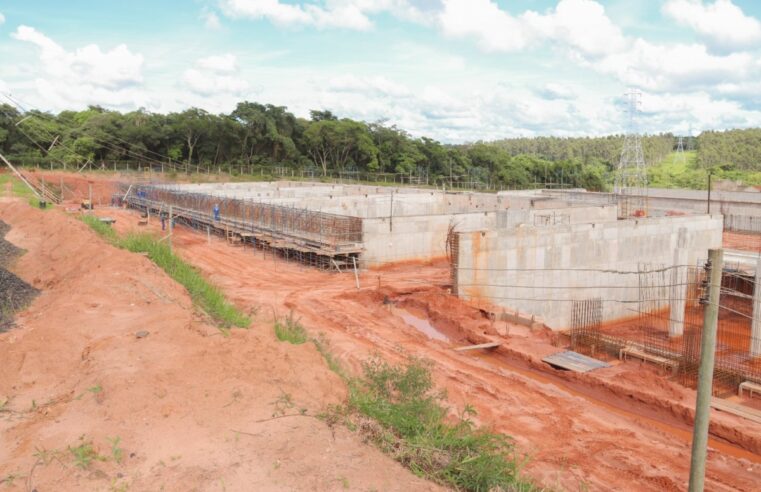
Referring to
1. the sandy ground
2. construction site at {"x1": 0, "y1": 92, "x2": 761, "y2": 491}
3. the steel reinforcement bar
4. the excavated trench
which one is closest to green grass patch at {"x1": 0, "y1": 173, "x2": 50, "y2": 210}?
construction site at {"x1": 0, "y1": 92, "x2": 761, "y2": 491}

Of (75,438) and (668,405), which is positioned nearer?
(75,438)

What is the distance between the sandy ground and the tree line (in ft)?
150

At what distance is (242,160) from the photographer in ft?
201

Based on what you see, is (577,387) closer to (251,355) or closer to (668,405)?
(668,405)

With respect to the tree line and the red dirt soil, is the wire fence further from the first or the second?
the tree line

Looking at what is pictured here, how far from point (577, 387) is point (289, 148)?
5109cm

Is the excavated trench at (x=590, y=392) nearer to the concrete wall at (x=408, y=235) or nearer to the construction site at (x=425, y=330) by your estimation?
the construction site at (x=425, y=330)

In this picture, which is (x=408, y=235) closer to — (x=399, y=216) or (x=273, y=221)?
(x=399, y=216)

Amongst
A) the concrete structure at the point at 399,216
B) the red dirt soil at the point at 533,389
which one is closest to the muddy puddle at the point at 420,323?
the red dirt soil at the point at 533,389

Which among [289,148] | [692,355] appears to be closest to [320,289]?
[692,355]

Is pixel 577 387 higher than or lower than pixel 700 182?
lower

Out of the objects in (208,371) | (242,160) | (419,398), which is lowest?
(419,398)

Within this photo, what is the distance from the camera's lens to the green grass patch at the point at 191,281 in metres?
11.7

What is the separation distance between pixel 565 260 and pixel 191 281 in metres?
12.8
